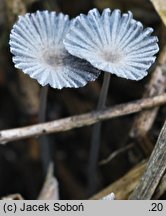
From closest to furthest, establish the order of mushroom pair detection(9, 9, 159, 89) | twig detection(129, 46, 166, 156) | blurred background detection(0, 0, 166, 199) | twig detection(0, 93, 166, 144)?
mushroom pair detection(9, 9, 159, 89), twig detection(0, 93, 166, 144), twig detection(129, 46, 166, 156), blurred background detection(0, 0, 166, 199)

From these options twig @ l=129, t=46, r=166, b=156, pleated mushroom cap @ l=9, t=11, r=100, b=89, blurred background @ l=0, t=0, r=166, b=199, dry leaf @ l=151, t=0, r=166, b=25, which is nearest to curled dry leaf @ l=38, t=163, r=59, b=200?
blurred background @ l=0, t=0, r=166, b=199

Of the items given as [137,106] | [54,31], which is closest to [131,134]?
[137,106]

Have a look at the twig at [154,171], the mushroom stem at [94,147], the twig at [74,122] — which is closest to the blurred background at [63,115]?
the mushroom stem at [94,147]

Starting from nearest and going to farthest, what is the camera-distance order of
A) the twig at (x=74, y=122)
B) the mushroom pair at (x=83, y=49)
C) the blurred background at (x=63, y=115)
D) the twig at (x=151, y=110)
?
1. the mushroom pair at (x=83, y=49)
2. the twig at (x=74, y=122)
3. the twig at (x=151, y=110)
4. the blurred background at (x=63, y=115)

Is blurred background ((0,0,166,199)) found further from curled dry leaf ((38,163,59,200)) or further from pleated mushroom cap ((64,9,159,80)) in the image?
pleated mushroom cap ((64,9,159,80))

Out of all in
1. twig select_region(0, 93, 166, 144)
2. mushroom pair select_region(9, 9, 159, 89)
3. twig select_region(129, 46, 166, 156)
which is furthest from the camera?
twig select_region(129, 46, 166, 156)

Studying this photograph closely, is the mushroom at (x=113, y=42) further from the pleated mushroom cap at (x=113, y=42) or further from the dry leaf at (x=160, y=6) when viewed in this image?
the dry leaf at (x=160, y=6)

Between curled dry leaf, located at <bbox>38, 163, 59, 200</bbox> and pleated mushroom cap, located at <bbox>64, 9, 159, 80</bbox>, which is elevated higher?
pleated mushroom cap, located at <bbox>64, 9, 159, 80</bbox>
